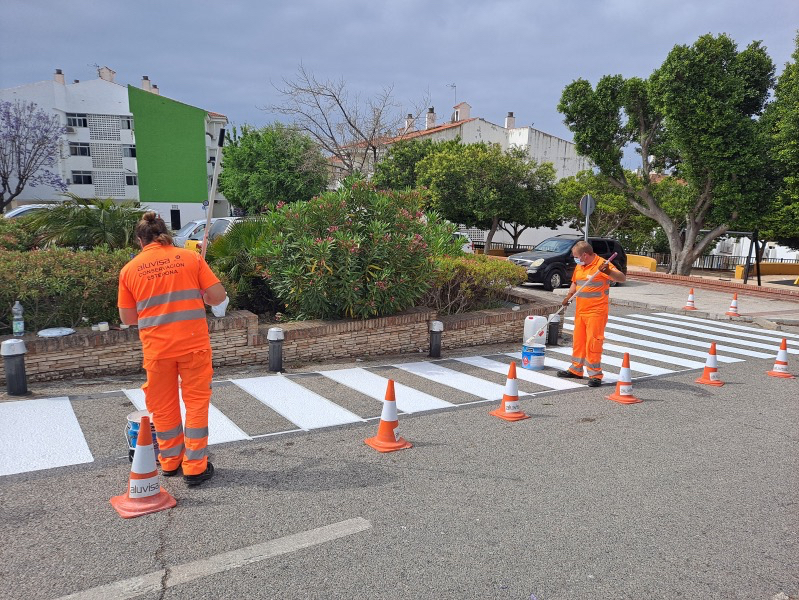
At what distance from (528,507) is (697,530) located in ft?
3.67

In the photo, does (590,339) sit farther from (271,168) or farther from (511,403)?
(271,168)

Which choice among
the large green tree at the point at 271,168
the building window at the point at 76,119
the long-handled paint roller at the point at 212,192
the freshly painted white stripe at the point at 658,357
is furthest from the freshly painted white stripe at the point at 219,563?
the building window at the point at 76,119

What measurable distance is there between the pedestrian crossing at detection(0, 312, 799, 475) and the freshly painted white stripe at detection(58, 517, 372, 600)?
188cm

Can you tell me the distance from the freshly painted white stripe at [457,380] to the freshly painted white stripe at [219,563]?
3622 mm

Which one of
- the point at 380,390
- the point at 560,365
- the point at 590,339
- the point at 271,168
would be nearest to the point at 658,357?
the point at 560,365

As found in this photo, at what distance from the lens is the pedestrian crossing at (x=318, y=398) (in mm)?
4992

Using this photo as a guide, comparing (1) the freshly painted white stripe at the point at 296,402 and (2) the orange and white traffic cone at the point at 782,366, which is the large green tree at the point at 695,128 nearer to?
(2) the orange and white traffic cone at the point at 782,366

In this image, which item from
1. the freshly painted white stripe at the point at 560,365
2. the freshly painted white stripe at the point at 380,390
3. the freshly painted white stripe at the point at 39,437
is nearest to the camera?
the freshly painted white stripe at the point at 39,437

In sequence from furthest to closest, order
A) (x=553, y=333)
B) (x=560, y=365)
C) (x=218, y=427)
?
(x=553, y=333) → (x=560, y=365) → (x=218, y=427)

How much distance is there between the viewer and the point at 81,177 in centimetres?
5453

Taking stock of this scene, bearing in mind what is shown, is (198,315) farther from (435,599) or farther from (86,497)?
(435,599)

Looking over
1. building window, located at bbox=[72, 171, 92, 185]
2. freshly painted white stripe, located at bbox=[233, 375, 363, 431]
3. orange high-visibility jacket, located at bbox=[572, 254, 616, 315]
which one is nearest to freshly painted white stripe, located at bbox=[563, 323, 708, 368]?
orange high-visibility jacket, located at bbox=[572, 254, 616, 315]

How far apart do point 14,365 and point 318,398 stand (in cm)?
319

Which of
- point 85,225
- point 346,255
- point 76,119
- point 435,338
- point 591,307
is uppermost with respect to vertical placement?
point 76,119
